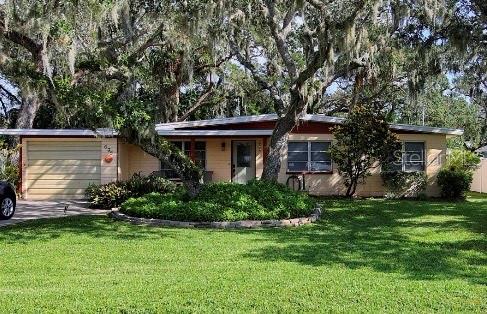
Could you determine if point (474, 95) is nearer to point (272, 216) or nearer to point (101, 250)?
point (272, 216)

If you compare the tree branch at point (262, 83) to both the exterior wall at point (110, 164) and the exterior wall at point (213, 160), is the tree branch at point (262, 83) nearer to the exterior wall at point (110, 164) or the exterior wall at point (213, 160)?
the exterior wall at point (213, 160)

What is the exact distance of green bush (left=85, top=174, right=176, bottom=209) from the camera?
1446cm

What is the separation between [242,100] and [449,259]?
18.0m

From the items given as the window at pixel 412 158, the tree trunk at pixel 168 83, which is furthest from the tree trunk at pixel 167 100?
the window at pixel 412 158

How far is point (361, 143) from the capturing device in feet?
56.3

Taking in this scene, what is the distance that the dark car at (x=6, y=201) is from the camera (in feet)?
39.2

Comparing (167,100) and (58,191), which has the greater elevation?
(167,100)

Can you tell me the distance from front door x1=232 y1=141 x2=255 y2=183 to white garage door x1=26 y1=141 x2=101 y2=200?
4684 mm

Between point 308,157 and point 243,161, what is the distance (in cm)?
232

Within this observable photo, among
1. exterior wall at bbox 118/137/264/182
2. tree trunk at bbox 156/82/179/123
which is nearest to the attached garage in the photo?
exterior wall at bbox 118/137/264/182

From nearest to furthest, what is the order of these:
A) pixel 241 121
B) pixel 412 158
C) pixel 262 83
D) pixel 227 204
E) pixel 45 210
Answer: pixel 227 204 < pixel 45 210 < pixel 262 83 < pixel 241 121 < pixel 412 158

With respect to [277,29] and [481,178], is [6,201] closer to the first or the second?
[277,29]

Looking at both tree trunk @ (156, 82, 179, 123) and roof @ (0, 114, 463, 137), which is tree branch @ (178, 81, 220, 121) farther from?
roof @ (0, 114, 463, 137)

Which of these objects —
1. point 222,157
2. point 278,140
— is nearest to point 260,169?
point 222,157
